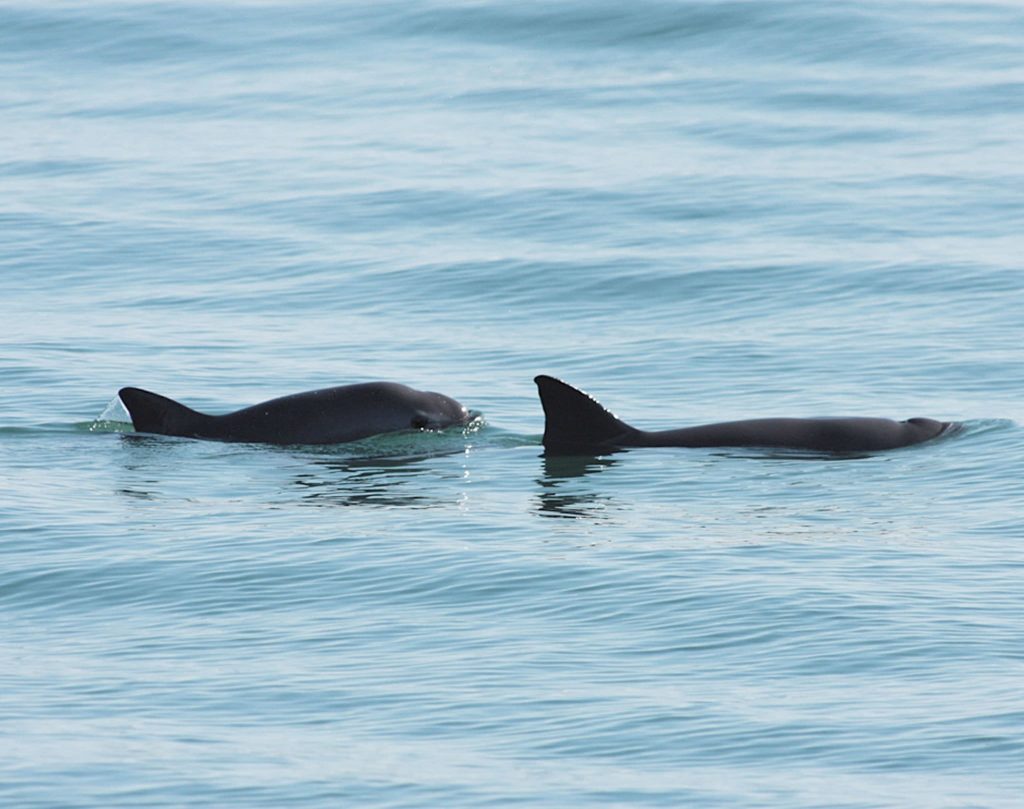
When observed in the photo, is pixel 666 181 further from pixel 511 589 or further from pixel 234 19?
pixel 511 589

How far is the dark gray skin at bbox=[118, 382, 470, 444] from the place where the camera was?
20422mm

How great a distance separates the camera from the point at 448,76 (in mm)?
46062

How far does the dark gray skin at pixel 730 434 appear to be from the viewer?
19703 millimetres

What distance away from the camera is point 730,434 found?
19891 mm

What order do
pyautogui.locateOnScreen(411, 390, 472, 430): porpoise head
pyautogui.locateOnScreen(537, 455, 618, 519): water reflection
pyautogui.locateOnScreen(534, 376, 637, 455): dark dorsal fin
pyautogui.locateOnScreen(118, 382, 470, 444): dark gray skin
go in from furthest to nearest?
pyautogui.locateOnScreen(411, 390, 472, 430): porpoise head
pyautogui.locateOnScreen(118, 382, 470, 444): dark gray skin
pyautogui.locateOnScreen(534, 376, 637, 455): dark dorsal fin
pyautogui.locateOnScreen(537, 455, 618, 519): water reflection

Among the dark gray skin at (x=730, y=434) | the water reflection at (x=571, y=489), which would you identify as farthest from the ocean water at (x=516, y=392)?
the dark gray skin at (x=730, y=434)

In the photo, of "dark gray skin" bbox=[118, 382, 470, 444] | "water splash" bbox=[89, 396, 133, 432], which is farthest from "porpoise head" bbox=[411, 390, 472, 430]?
"water splash" bbox=[89, 396, 133, 432]

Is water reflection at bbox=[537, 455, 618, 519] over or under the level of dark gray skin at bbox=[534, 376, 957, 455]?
under

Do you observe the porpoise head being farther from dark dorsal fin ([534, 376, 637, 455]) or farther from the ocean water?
dark dorsal fin ([534, 376, 637, 455])

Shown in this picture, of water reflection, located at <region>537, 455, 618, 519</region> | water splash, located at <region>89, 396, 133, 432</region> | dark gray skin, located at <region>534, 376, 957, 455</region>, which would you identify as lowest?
water reflection, located at <region>537, 455, 618, 519</region>

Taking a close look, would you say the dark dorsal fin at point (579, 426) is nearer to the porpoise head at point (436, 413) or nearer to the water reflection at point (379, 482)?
the water reflection at point (379, 482)

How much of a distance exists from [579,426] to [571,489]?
123 cm

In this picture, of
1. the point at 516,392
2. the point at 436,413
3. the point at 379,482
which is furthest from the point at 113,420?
the point at 516,392

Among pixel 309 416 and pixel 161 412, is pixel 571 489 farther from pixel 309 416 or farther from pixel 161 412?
pixel 161 412
